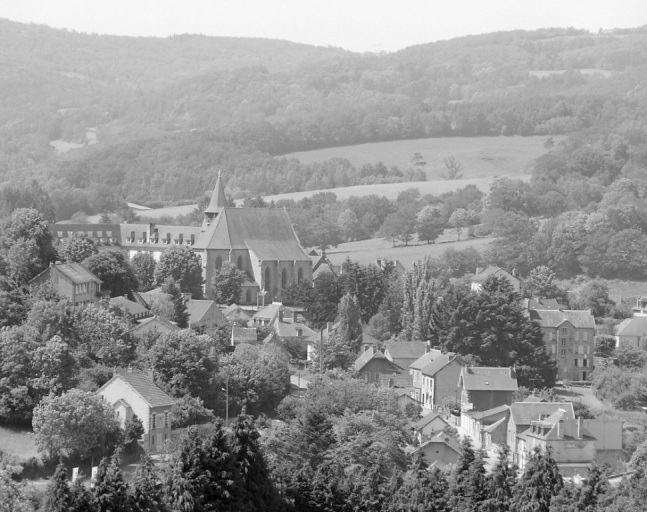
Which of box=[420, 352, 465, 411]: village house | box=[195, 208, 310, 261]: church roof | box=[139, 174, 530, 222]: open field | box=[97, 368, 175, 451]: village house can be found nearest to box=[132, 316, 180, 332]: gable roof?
box=[97, 368, 175, 451]: village house

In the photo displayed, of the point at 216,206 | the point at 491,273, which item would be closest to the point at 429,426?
the point at 491,273

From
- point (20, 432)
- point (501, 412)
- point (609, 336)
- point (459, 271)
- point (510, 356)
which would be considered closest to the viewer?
point (20, 432)

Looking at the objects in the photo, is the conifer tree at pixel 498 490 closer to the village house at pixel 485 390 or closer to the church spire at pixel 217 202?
the village house at pixel 485 390

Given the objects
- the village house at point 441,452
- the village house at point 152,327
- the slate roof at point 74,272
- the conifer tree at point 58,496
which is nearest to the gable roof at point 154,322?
the village house at point 152,327

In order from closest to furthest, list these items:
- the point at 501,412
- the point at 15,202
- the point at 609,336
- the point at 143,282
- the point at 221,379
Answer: the point at 221,379, the point at 501,412, the point at 143,282, the point at 609,336, the point at 15,202

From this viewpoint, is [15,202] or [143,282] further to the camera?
[15,202]

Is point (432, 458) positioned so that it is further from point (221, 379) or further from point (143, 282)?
point (143, 282)

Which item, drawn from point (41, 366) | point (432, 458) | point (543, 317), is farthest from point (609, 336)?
point (41, 366)

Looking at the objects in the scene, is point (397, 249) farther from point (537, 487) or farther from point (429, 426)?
point (537, 487)

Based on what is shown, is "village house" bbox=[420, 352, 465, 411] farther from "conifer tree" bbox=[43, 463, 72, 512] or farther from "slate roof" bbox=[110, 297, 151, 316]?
"conifer tree" bbox=[43, 463, 72, 512]
